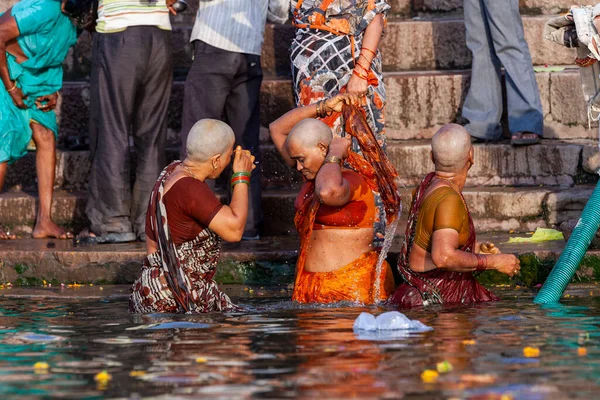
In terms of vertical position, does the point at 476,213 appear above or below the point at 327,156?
below

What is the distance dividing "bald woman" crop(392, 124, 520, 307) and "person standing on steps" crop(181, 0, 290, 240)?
2265 mm

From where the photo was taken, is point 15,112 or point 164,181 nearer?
point 164,181

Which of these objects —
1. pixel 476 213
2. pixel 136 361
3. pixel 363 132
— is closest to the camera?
pixel 136 361

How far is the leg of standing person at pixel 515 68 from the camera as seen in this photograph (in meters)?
9.09

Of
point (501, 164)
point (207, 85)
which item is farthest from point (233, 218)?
point (501, 164)

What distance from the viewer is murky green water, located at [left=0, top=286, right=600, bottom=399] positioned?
457 centimetres

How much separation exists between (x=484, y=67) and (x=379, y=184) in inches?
90.1

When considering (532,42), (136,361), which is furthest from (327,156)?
(532,42)

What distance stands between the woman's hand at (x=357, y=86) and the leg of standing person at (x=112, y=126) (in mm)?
1996

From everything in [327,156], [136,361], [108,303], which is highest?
[327,156]

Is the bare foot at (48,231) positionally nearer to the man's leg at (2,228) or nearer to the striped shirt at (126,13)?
the man's leg at (2,228)

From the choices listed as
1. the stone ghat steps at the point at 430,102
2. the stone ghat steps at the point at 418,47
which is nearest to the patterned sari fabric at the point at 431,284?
the stone ghat steps at the point at 430,102

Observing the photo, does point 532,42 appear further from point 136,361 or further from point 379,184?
point 136,361

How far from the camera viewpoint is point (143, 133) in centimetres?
916
